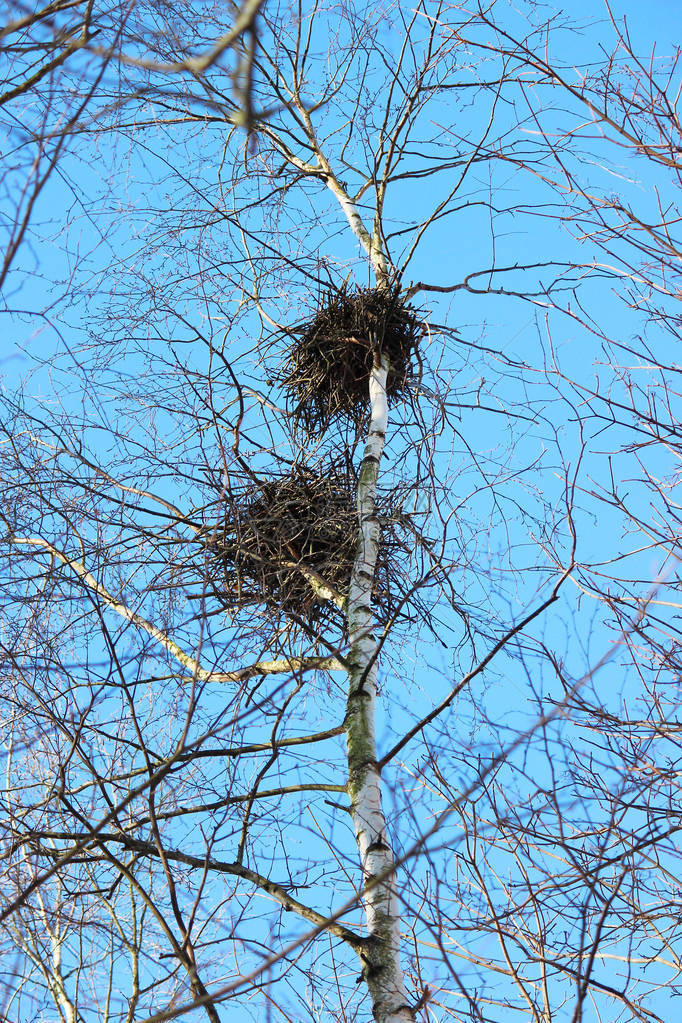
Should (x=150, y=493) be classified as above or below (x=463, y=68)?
below

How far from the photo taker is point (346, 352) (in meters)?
4.45

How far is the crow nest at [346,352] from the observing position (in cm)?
441

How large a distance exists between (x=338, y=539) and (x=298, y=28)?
3248mm

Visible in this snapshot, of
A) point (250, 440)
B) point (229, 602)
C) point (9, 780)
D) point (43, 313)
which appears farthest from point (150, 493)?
point (43, 313)

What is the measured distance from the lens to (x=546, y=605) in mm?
2621

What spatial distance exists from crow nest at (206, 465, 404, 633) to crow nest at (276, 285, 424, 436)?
1.80 ft

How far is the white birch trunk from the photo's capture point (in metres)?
2.52

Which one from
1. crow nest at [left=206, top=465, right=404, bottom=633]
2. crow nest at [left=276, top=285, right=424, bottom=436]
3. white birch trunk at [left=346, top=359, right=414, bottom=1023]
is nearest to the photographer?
white birch trunk at [left=346, top=359, right=414, bottom=1023]

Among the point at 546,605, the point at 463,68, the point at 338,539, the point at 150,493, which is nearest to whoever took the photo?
the point at 546,605

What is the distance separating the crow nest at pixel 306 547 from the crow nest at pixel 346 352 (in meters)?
0.55

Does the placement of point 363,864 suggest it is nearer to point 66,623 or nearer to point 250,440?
point 66,623

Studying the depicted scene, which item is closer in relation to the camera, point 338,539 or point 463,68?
point 338,539

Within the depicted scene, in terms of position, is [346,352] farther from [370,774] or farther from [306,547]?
[370,774]

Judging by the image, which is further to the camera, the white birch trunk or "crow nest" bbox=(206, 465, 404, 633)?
"crow nest" bbox=(206, 465, 404, 633)
